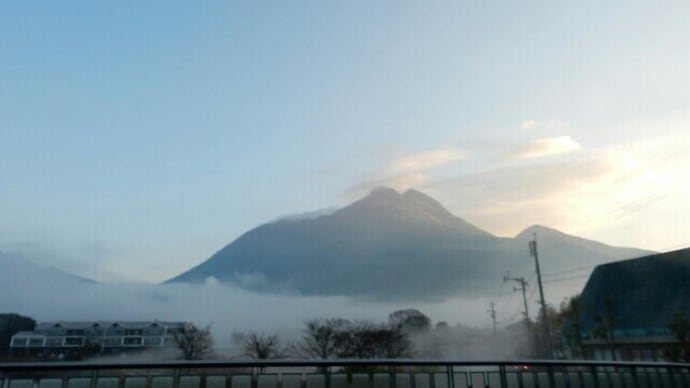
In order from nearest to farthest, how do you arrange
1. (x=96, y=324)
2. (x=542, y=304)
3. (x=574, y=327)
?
(x=542, y=304), (x=574, y=327), (x=96, y=324)

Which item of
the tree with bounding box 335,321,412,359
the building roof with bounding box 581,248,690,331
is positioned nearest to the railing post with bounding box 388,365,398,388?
the tree with bounding box 335,321,412,359

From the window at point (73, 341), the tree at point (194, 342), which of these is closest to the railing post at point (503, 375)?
the tree at point (194, 342)

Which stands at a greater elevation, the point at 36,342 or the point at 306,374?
the point at 36,342

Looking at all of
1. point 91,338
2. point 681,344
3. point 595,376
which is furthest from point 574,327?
point 91,338

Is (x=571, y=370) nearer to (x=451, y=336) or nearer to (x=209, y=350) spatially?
(x=209, y=350)

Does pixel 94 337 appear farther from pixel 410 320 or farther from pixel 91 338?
pixel 410 320

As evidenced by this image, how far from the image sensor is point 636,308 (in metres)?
47.6

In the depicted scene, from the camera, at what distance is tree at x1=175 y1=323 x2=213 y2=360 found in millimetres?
46625

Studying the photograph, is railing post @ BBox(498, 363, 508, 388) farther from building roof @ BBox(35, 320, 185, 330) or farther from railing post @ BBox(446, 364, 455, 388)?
building roof @ BBox(35, 320, 185, 330)

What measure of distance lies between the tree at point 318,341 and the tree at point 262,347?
2.16 meters

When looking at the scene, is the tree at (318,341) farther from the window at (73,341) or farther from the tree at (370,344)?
the window at (73,341)

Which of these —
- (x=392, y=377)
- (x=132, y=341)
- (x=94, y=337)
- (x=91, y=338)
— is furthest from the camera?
(x=132, y=341)

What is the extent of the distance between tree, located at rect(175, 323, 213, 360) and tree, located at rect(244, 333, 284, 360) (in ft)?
12.2

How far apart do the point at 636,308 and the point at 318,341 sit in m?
29.9
